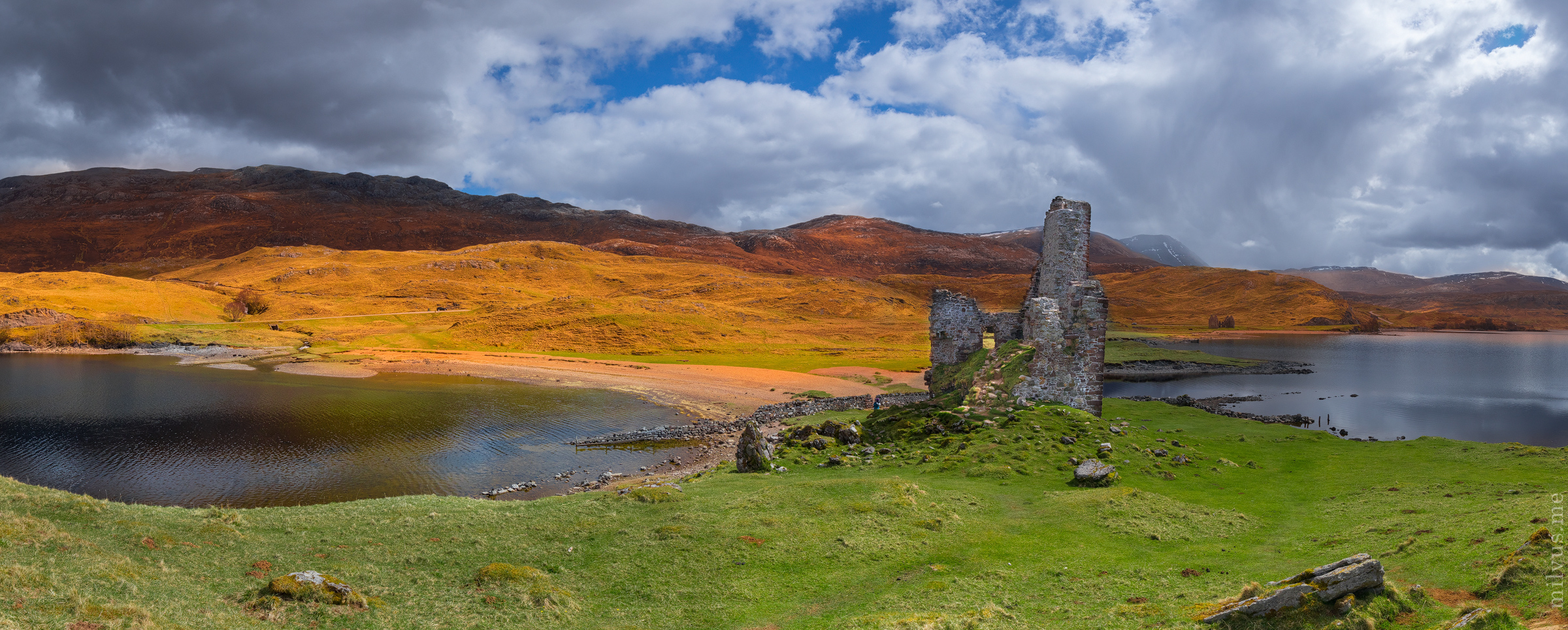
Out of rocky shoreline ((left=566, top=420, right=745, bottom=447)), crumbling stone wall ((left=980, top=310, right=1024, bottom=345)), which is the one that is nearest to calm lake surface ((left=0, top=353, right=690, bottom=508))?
rocky shoreline ((left=566, top=420, right=745, bottom=447))

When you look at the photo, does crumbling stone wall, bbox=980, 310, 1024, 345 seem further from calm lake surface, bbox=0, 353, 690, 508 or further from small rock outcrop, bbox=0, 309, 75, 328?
small rock outcrop, bbox=0, 309, 75, 328

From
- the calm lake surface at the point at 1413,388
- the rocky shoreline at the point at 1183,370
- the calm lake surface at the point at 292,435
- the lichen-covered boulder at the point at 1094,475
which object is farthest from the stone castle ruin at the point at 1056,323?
the rocky shoreline at the point at 1183,370

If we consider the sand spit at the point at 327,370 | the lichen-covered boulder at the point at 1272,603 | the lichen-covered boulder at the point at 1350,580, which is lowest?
the sand spit at the point at 327,370

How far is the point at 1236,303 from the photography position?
584ft

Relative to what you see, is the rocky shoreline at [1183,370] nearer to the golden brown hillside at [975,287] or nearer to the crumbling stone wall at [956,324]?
the crumbling stone wall at [956,324]

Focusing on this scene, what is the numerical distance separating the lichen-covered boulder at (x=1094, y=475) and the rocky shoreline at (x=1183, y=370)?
57637mm

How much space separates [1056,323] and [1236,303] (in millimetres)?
187792

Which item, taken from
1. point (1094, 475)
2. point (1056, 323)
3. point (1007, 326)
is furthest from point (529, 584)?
point (1007, 326)

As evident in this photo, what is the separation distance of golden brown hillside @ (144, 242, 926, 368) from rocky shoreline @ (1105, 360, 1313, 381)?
22403 millimetres

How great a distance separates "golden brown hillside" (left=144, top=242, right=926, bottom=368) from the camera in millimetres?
86312

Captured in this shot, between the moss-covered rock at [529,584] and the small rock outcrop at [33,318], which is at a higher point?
the small rock outcrop at [33,318]

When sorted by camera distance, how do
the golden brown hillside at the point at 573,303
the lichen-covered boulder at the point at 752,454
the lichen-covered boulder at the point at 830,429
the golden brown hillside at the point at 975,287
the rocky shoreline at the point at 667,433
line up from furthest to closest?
1. the golden brown hillside at the point at 975,287
2. the golden brown hillside at the point at 573,303
3. the rocky shoreline at the point at 667,433
4. the lichen-covered boulder at the point at 830,429
5. the lichen-covered boulder at the point at 752,454

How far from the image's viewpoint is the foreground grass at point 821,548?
1036 cm

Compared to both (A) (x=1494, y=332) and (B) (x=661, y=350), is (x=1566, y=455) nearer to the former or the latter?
(B) (x=661, y=350)
